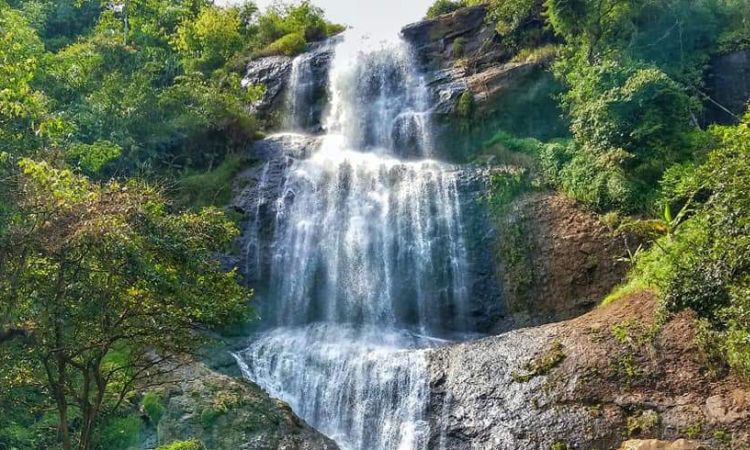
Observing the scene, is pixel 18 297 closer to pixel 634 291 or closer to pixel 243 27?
pixel 634 291

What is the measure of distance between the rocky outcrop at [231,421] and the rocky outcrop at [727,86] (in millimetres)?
16780

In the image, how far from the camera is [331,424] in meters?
14.1

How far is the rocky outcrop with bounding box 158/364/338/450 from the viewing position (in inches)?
459

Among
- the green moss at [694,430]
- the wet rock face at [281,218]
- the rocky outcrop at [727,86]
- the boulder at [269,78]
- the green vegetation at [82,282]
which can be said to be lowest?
the green moss at [694,430]

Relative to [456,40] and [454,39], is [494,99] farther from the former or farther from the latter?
[454,39]

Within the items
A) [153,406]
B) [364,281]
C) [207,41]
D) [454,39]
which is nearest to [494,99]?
[454,39]

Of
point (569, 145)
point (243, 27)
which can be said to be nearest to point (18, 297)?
point (569, 145)

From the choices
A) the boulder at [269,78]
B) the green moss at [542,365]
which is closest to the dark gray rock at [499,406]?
the green moss at [542,365]

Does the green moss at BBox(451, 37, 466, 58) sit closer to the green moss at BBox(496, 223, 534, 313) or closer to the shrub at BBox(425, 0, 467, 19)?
the shrub at BBox(425, 0, 467, 19)

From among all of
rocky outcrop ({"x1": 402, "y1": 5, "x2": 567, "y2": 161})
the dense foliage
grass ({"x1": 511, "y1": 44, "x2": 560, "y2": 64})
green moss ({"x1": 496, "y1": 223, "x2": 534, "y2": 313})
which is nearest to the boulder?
rocky outcrop ({"x1": 402, "y1": 5, "x2": 567, "y2": 161})

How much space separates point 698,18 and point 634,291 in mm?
12591

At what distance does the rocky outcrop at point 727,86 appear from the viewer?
2069cm

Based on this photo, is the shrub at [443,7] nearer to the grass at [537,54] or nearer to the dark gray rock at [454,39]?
the dark gray rock at [454,39]

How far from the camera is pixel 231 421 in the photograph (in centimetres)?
1192
